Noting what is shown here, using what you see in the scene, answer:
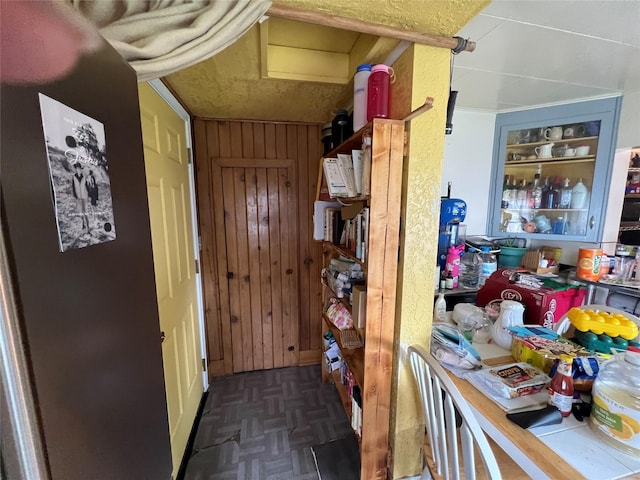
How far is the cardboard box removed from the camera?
5.01 ft

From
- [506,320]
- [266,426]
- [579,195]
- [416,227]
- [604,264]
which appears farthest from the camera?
[579,195]

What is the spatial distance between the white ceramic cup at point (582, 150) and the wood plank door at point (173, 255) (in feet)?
9.71

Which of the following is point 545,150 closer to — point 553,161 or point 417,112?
point 553,161

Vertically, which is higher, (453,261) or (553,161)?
(553,161)

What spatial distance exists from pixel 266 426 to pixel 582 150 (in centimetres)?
313

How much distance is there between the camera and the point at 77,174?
0.52 m

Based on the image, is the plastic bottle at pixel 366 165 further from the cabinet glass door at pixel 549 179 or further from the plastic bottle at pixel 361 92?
the cabinet glass door at pixel 549 179

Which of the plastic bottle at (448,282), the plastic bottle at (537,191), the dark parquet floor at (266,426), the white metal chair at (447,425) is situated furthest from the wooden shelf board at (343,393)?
the plastic bottle at (537,191)

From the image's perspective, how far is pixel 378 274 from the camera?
114 centimetres

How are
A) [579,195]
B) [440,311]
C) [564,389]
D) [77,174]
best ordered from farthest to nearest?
[579,195]
[440,311]
[564,389]
[77,174]

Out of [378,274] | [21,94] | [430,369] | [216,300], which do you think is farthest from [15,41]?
[216,300]

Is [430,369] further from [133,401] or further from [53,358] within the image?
[53,358]

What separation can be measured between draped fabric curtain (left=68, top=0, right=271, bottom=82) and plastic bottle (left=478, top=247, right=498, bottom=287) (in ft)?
7.56

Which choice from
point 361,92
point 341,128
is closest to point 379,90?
point 361,92
